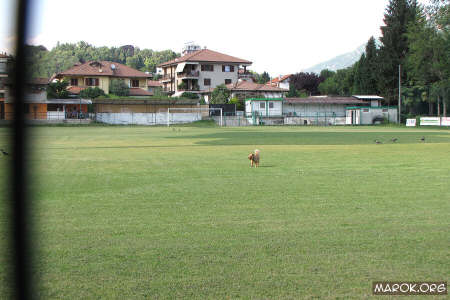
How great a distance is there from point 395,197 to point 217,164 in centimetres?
706

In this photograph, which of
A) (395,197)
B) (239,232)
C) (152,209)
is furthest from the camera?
(395,197)

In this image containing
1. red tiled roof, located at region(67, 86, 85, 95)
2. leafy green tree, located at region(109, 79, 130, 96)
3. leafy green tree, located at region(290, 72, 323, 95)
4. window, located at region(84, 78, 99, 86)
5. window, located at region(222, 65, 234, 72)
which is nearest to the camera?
red tiled roof, located at region(67, 86, 85, 95)

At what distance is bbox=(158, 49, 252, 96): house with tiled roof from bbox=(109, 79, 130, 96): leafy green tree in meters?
10.8

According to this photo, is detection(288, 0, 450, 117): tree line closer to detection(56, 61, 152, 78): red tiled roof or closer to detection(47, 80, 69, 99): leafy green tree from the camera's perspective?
detection(56, 61, 152, 78): red tiled roof

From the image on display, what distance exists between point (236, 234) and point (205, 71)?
3442 inches

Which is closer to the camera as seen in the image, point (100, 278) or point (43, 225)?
point (100, 278)

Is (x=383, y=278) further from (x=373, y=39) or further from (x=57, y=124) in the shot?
(x=373, y=39)

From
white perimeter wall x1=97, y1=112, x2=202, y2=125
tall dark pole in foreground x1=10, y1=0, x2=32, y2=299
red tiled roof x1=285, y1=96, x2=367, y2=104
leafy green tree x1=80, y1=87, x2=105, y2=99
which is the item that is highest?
leafy green tree x1=80, y1=87, x2=105, y2=99

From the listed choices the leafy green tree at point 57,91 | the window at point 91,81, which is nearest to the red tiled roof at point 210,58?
the window at point 91,81

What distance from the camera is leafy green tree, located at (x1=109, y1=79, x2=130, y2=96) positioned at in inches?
3282

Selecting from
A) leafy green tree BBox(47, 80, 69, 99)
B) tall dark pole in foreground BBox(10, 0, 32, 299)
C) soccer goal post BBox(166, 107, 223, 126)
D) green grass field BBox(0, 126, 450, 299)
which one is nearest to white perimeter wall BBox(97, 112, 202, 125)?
soccer goal post BBox(166, 107, 223, 126)

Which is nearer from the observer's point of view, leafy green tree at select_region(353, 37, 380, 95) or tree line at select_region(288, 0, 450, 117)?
tree line at select_region(288, 0, 450, 117)

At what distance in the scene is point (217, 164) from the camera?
15.3m

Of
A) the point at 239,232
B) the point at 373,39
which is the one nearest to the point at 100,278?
the point at 239,232
